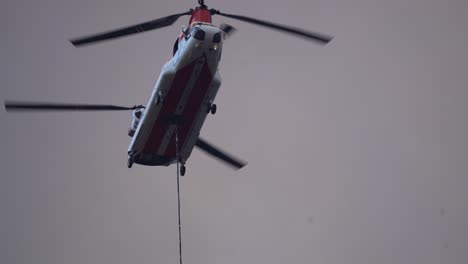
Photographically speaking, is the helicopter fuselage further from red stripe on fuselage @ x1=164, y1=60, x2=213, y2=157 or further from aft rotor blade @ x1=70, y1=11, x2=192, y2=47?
aft rotor blade @ x1=70, y1=11, x2=192, y2=47

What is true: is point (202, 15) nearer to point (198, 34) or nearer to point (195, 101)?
point (198, 34)

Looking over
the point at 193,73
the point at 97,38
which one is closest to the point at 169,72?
the point at 193,73

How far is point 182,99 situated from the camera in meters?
24.4

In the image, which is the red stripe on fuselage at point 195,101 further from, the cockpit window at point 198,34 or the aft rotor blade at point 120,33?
the aft rotor blade at point 120,33

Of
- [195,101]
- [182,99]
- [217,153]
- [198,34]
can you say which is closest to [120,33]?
[198,34]

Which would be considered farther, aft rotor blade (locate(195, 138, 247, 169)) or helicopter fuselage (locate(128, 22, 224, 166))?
aft rotor blade (locate(195, 138, 247, 169))

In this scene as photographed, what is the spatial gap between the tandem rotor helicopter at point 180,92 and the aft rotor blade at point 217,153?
119cm

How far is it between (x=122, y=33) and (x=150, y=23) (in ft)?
2.78

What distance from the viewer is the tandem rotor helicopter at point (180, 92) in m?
23.1

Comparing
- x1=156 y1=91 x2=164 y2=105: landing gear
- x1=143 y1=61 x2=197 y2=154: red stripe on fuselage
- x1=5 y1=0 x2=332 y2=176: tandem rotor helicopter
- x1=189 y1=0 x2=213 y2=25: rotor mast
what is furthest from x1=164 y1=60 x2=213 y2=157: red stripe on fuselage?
x1=189 y1=0 x2=213 y2=25: rotor mast

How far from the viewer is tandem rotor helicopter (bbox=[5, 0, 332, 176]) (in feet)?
75.9

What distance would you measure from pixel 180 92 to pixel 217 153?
175 inches

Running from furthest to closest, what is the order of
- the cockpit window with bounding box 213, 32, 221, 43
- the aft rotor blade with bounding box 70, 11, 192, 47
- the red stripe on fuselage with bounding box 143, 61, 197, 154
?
1. the red stripe on fuselage with bounding box 143, 61, 197, 154
2. the cockpit window with bounding box 213, 32, 221, 43
3. the aft rotor blade with bounding box 70, 11, 192, 47

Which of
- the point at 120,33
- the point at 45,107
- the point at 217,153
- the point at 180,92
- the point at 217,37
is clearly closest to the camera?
the point at 120,33
